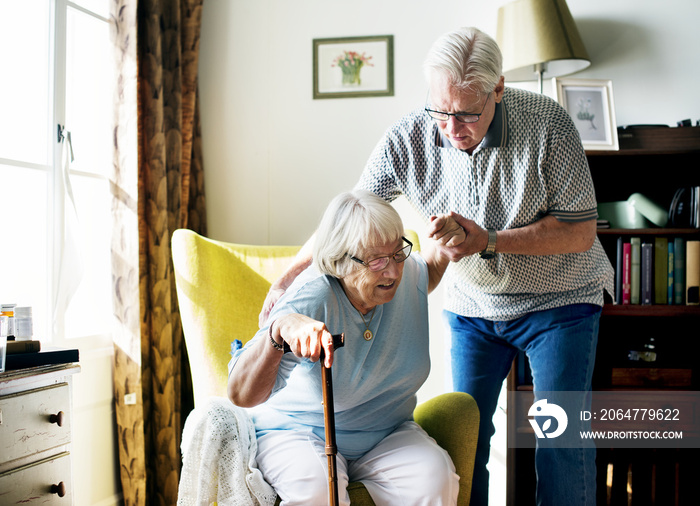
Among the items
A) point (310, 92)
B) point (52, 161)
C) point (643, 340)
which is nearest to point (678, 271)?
point (643, 340)

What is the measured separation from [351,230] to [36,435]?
3.03 ft

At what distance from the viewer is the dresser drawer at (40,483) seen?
4.63 feet

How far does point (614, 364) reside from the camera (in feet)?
7.95

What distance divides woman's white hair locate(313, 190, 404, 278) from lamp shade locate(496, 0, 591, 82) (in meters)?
1.32

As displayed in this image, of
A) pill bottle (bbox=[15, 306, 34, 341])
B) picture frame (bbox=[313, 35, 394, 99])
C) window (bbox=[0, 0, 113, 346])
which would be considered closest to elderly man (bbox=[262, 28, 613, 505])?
pill bottle (bbox=[15, 306, 34, 341])

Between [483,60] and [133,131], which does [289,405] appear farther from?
[133,131]

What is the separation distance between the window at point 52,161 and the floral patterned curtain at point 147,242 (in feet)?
0.35

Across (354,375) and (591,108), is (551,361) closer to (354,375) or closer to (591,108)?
(354,375)

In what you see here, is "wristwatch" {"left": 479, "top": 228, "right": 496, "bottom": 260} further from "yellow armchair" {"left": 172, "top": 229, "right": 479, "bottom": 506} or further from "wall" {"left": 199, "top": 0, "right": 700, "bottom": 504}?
"wall" {"left": 199, "top": 0, "right": 700, "bottom": 504}

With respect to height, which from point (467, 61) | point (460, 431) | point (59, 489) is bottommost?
point (59, 489)

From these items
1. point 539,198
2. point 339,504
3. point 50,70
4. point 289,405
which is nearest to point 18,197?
point 50,70

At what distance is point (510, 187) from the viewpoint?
62.6 inches

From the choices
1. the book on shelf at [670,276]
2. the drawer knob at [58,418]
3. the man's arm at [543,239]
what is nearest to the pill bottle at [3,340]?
the drawer knob at [58,418]

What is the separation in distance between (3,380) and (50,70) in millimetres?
1237
